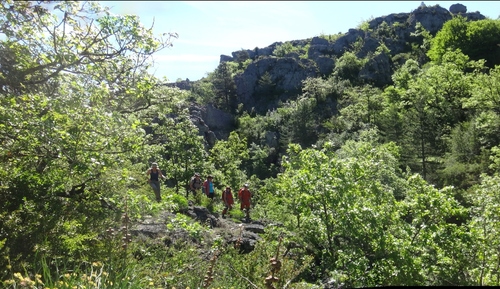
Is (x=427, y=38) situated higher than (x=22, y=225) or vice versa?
(x=427, y=38)

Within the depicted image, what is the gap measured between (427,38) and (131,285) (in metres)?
89.8

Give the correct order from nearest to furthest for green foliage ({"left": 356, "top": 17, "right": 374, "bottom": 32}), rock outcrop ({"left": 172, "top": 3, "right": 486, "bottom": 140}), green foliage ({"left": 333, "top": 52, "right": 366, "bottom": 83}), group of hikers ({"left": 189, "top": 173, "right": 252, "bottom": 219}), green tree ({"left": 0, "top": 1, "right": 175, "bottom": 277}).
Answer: green tree ({"left": 0, "top": 1, "right": 175, "bottom": 277}) → group of hikers ({"left": 189, "top": 173, "right": 252, "bottom": 219}) → rock outcrop ({"left": 172, "top": 3, "right": 486, "bottom": 140}) → green foliage ({"left": 333, "top": 52, "right": 366, "bottom": 83}) → green foliage ({"left": 356, "top": 17, "right": 374, "bottom": 32})

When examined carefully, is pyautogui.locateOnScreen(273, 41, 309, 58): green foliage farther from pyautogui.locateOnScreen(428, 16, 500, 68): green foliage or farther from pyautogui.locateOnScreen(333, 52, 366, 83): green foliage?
pyautogui.locateOnScreen(428, 16, 500, 68): green foliage

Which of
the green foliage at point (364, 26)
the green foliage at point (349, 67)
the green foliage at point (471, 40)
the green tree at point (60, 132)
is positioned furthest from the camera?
the green foliage at point (364, 26)

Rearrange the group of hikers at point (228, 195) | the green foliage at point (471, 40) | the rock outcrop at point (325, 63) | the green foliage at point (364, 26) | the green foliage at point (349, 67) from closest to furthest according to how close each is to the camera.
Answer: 1. the group of hikers at point (228, 195)
2. the green foliage at point (471, 40)
3. the rock outcrop at point (325, 63)
4. the green foliage at point (349, 67)
5. the green foliage at point (364, 26)

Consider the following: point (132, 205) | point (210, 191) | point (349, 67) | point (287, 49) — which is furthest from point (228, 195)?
point (287, 49)

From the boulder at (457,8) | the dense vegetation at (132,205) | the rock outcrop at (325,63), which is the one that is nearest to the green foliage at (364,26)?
the rock outcrop at (325,63)

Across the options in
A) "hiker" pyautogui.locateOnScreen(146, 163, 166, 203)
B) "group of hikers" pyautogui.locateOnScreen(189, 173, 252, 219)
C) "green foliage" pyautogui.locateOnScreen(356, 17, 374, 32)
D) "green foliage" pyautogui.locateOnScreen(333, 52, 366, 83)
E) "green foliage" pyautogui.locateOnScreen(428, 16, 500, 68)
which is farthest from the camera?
"green foliage" pyautogui.locateOnScreen(356, 17, 374, 32)

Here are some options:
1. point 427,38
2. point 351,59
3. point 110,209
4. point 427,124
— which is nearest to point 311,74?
point 351,59

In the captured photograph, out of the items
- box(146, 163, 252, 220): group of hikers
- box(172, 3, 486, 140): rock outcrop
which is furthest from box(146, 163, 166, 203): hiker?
box(172, 3, 486, 140): rock outcrop

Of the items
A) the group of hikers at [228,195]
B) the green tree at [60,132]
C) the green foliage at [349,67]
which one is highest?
the green foliage at [349,67]

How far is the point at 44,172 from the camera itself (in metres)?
5.66

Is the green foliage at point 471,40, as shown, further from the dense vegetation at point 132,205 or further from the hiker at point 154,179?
the hiker at point 154,179

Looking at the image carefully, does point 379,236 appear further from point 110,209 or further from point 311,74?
point 311,74
